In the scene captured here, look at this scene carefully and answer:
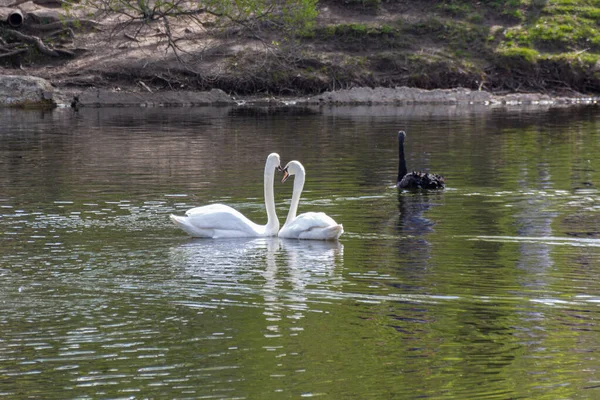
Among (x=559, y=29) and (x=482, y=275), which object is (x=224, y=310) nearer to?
(x=482, y=275)

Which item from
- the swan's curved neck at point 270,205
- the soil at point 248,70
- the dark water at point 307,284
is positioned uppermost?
the soil at point 248,70

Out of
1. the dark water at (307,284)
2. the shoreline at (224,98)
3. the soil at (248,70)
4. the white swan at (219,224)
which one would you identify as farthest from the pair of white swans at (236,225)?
the soil at (248,70)

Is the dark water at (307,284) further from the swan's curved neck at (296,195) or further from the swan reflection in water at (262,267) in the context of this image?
the swan's curved neck at (296,195)

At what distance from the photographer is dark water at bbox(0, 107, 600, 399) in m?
8.57

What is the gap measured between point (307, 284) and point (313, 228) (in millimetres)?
2914

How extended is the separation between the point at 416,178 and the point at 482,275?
7.17 m

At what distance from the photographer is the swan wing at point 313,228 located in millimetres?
14445

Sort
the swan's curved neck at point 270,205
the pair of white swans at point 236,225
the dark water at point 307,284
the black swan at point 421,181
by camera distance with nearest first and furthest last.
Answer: the dark water at point 307,284 < the pair of white swans at point 236,225 < the swan's curved neck at point 270,205 < the black swan at point 421,181

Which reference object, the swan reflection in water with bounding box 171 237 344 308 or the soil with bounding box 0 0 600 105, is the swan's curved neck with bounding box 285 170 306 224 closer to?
the swan reflection in water with bounding box 171 237 344 308

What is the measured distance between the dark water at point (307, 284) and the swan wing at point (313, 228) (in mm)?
216

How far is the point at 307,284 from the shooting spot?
38.7 ft

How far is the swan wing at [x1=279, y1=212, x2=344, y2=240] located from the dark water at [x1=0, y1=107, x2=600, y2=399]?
0.22 m

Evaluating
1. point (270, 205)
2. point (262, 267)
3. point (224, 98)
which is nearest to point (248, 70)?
point (224, 98)

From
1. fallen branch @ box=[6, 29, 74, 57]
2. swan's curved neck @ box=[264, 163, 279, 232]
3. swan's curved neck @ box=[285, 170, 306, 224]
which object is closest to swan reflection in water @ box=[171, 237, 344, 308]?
swan's curved neck @ box=[264, 163, 279, 232]
